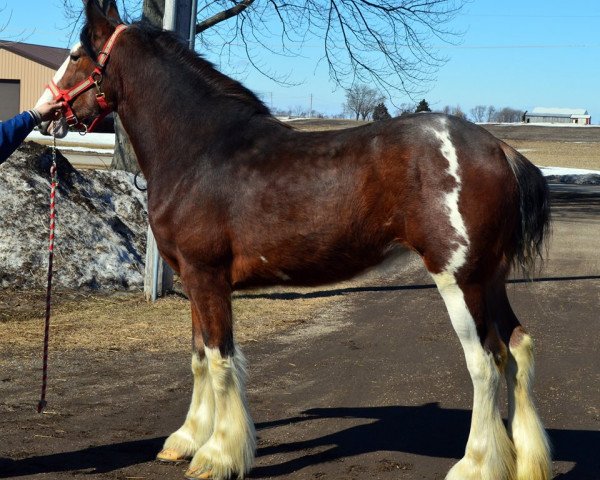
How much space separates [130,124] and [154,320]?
408cm

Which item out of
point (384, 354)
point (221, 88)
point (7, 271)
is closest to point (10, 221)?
point (7, 271)

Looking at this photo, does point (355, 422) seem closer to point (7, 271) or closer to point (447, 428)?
point (447, 428)

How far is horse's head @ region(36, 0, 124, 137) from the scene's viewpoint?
18.2 ft

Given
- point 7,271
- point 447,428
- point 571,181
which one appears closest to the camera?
point 447,428

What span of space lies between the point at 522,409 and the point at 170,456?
218 cm

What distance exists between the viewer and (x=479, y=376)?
187 inches

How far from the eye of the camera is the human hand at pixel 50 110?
17.9 ft

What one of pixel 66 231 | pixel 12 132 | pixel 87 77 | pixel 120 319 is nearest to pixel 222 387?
pixel 12 132

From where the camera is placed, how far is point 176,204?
519 centimetres

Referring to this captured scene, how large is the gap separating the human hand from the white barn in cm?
11874

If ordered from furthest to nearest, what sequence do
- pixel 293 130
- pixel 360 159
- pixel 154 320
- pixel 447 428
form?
pixel 154 320 < pixel 447 428 < pixel 293 130 < pixel 360 159

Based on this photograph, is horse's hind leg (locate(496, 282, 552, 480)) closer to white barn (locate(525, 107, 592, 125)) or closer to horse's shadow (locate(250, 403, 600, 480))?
horse's shadow (locate(250, 403, 600, 480))

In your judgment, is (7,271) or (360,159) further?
(7,271)

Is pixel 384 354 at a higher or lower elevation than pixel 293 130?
lower
